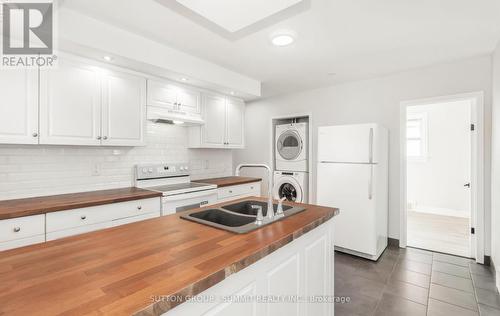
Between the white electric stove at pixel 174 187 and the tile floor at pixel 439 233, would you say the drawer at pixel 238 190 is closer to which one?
the white electric stove at pixel 174 187

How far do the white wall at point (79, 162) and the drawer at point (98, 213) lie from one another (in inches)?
25.6

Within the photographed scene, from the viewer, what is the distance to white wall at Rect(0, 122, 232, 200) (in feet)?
7.29

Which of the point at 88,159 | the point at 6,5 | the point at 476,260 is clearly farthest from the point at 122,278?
the point at 476,260

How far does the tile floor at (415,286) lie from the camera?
6.73ft

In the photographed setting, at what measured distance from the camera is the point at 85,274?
857mm

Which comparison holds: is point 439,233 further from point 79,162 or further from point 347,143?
point 79,162

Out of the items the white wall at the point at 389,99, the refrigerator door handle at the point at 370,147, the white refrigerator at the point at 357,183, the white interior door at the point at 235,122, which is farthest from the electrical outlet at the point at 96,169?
the refrigerator door handle at the point at 370,147

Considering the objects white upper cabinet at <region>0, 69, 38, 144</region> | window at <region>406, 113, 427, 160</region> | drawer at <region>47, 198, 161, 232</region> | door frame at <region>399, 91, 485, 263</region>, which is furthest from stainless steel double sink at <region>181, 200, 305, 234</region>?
window at <region>406, 113, 427, 160</region>

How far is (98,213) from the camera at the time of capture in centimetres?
216

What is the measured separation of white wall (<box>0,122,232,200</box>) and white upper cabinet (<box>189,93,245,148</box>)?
0.94ft

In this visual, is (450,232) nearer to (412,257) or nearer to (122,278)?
(412,257)

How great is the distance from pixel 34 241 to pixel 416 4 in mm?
3411

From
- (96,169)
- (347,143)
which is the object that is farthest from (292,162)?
(96,169)

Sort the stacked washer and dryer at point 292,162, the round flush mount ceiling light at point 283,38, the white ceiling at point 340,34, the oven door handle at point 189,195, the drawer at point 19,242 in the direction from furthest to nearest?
the stacked washer and dryer at point 292,162 → the oven door handle at point 189,195 → the round flush mount ceiling light at point 283,38 → the white ceiling at point 340,34 → the drawer at point 19,242
